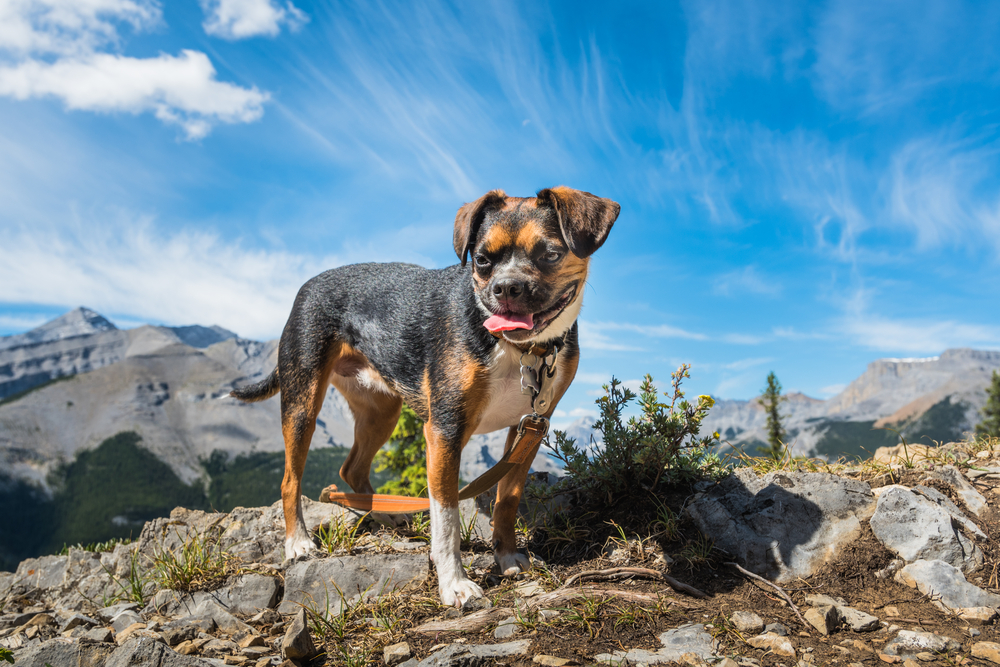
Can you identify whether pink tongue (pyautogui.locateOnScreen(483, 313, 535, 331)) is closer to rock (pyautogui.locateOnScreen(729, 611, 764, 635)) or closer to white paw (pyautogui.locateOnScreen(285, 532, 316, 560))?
rock (pyautogui.locateOnScreen(729, 611, 764, 635))

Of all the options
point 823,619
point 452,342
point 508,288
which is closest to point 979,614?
point 823,619

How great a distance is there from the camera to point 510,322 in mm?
4094

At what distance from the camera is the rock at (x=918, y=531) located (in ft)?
15.4

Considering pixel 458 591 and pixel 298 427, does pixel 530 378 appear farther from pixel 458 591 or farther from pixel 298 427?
pixel 298 427

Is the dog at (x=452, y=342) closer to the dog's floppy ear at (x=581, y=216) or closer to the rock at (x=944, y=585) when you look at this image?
the dog's floppy ear at (x=581, y=216)

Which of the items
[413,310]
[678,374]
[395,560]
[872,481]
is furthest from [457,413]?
[872,481]

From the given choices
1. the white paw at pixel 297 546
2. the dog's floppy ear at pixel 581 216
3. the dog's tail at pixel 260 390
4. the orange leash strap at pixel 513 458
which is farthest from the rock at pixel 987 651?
the dog's tail at pixel 260 390

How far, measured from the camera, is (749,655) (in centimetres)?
372

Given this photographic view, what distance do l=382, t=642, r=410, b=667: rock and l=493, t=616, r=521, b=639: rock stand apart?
606 millimetres

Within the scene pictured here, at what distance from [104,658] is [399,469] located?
1439 centimetres

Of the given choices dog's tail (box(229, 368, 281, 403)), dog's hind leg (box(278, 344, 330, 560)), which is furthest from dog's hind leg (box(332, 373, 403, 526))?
dog's tail (box(229, 368, 281, 403))

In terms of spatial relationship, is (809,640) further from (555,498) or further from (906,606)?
(555,498)

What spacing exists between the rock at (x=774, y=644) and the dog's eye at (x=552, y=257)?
9.25 feet

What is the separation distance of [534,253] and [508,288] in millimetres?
421
